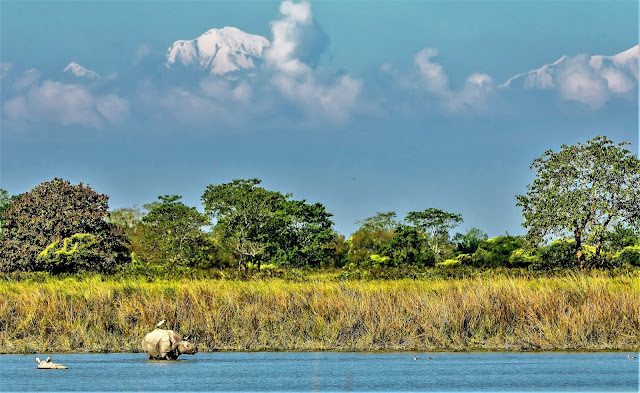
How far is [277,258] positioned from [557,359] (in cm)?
4664

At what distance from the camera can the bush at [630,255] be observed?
170 ft

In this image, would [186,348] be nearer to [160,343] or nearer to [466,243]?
[160,343]

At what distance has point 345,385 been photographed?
13234 mm

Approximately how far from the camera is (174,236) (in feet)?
219

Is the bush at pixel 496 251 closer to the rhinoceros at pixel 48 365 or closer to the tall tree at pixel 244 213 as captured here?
the tall tree at pixel 244 213

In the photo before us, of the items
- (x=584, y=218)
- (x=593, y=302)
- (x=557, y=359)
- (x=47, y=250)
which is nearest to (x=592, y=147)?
(x=584, y=218)

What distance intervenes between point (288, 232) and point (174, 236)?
8.79 metres

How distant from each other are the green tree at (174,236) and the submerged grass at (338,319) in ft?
143

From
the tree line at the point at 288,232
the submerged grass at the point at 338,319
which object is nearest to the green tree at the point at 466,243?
the tree line at the point at 288,232

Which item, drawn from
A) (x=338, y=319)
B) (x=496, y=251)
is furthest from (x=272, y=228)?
(x=338, y=319)

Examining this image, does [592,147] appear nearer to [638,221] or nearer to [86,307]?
[638,221]

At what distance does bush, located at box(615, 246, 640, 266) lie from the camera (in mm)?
51750

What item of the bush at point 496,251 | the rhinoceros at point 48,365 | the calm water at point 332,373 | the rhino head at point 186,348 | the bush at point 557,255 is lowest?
the calm water at point 332,373

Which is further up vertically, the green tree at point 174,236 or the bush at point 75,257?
the green tree at point 174,236
